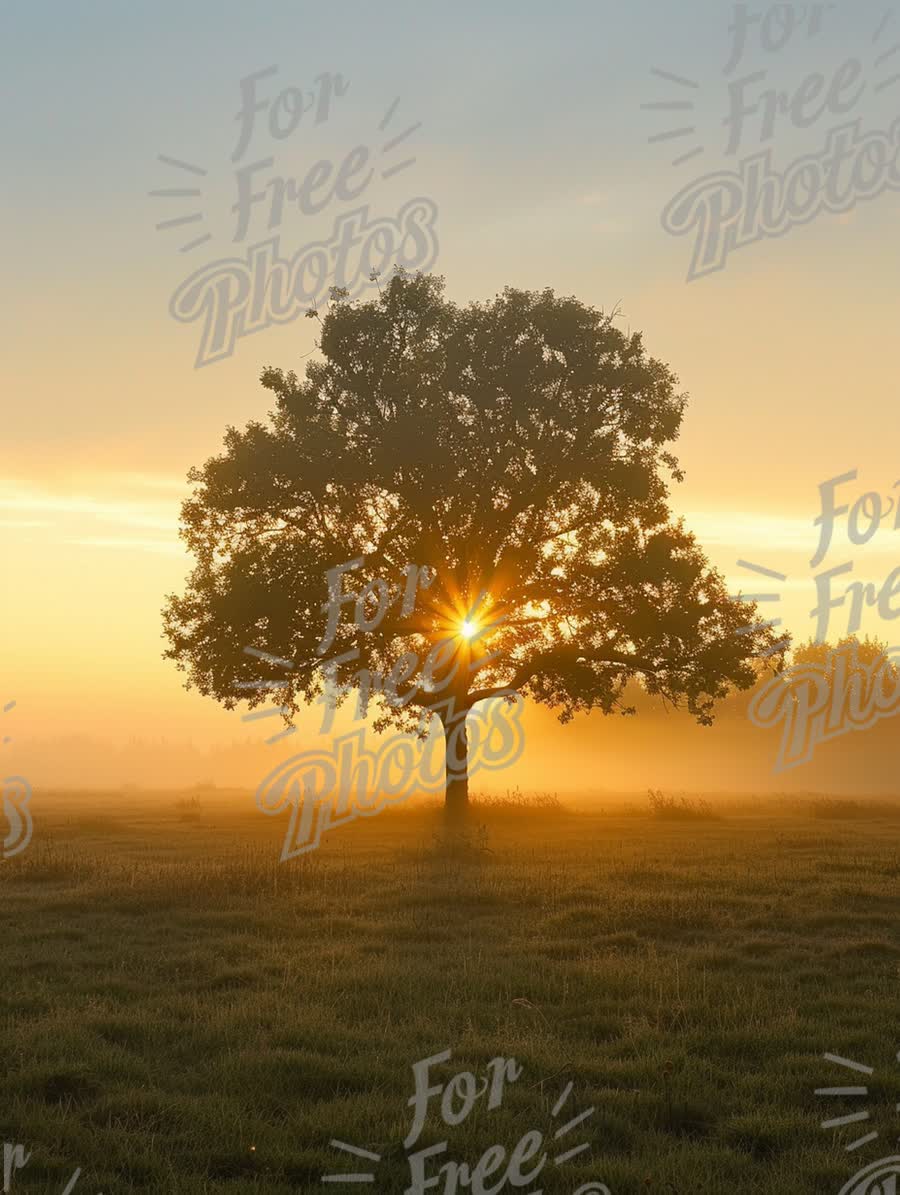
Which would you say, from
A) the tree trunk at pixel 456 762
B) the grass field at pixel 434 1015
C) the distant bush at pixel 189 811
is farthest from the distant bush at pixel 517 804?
the grass field at pixel 434 1015

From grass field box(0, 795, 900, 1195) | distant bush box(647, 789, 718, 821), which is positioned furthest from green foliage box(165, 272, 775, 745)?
grass field box(0, 795, 900, 1195)

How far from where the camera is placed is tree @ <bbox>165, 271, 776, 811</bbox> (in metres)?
33.7

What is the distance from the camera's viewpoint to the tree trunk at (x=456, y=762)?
116 ft

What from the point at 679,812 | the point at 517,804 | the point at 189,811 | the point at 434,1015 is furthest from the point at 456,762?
the point at 434,1015

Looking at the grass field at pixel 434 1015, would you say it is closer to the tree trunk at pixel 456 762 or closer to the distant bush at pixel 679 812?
the tree trunk at pixel 456 762

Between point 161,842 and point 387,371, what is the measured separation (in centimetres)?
1643

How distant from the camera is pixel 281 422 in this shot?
3647 cm

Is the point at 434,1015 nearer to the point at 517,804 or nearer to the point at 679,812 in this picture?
the point at 517,804

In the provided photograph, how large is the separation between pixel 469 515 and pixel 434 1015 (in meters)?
24.2

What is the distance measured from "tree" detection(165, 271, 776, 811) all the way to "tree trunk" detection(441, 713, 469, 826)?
5.6 inches

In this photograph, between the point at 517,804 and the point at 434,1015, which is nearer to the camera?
the point at 434,1015

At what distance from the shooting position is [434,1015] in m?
11.1

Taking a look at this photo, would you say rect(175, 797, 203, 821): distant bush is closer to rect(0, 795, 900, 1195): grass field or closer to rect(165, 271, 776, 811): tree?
rect(165, 271, 776, 811): tree

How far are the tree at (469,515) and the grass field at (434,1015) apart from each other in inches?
497
